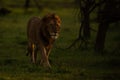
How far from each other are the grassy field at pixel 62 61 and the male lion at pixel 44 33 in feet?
1.23

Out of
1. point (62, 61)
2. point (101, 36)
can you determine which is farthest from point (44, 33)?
point (101, 36)

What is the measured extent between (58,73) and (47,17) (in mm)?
1697

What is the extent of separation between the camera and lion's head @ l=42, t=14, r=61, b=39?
13.6m

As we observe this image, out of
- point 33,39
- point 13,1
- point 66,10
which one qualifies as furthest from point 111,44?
point 13,1

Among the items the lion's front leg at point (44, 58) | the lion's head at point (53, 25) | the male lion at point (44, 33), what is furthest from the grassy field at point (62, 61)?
the lion's head at point (53, 25)

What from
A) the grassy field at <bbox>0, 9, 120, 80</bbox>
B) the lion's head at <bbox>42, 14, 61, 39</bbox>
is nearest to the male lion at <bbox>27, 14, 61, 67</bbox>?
the lion's head at <bbox>42, 14, 61, 39</bbox>

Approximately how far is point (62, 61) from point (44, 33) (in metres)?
2.08

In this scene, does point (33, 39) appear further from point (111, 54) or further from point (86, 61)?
point (111, 54)

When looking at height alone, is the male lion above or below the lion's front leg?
above

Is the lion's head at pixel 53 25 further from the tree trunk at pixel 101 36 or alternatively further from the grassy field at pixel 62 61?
the tree trunk at pixel 101 36

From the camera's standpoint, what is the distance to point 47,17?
1383 cm

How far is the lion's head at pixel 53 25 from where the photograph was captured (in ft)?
44.5

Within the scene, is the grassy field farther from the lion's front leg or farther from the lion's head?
the lion's head

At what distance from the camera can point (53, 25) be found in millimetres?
13617
